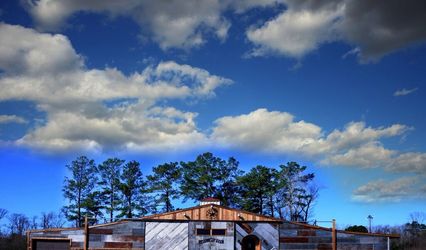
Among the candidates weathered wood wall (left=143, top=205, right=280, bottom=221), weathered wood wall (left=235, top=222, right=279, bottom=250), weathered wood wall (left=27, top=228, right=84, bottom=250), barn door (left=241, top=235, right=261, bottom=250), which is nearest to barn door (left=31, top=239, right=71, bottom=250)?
weathered wood wall (left=27, top=228, right=84, bottom=250)

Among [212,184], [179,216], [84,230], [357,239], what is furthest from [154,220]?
[212,184]

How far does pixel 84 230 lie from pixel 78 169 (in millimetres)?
25240

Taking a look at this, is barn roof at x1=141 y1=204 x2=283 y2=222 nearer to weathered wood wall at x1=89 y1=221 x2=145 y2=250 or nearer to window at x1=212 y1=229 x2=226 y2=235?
window at x1=212 y1=229 x2=226 y2=235

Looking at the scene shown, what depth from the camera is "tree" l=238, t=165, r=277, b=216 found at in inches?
2272

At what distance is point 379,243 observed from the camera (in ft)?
115

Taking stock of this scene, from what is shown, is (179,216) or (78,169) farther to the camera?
(78,169)

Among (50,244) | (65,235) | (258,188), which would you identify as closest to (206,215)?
(65,235)

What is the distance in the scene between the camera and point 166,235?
3494 cm

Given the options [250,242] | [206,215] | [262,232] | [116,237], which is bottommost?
[250,242]

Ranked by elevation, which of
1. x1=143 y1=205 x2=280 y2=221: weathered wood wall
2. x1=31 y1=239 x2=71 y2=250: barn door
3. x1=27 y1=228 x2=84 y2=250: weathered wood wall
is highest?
x1=143 y1=205 x2=280 y2=221: weathered wood wall

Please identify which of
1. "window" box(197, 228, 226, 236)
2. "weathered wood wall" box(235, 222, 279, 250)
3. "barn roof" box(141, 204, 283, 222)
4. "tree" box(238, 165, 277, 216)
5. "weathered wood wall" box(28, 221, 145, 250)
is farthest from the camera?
"tree" box(238, 165, 277, 216)

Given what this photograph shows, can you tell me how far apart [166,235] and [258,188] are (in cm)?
2448

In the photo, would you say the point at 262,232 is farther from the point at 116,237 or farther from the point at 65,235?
the point at 65,235

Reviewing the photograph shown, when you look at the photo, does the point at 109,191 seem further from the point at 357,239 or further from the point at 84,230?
the point at 357,239
